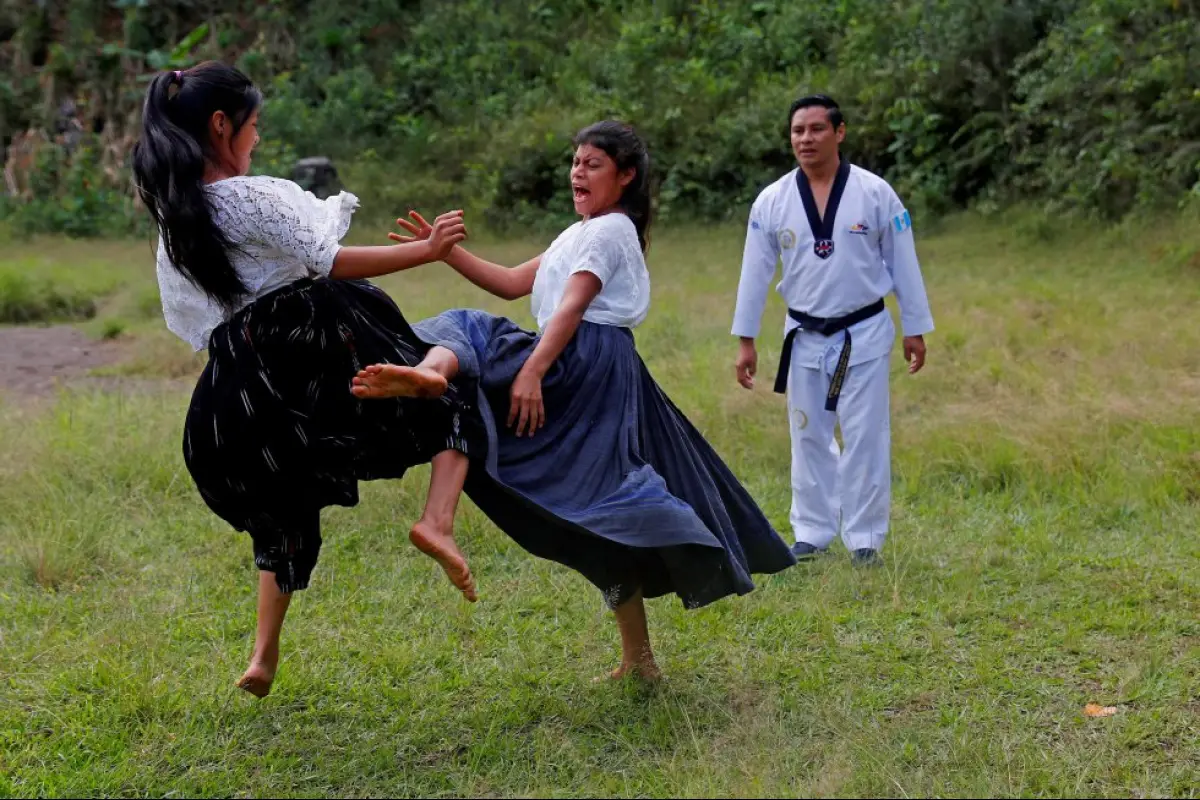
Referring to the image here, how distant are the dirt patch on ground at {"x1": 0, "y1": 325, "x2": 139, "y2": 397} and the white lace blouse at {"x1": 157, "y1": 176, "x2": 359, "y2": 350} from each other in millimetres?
5326

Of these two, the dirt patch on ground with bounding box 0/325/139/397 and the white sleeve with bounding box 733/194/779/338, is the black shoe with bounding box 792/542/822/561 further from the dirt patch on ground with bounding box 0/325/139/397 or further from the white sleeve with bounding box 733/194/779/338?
the dirt patch on ground with bounding box 0/325/139/397

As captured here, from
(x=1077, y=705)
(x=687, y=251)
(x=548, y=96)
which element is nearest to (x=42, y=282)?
(x=687, y=251)

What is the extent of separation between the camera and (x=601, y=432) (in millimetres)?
3615

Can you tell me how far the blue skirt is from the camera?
3.45 meters

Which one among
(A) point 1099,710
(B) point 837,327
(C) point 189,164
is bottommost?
(A) point 1099,710

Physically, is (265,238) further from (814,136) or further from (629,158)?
(814,136)

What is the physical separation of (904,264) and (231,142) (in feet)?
9.38

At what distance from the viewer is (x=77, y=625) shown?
4480 mm

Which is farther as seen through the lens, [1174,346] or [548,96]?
[548,96]

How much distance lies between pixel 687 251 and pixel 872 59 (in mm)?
3051

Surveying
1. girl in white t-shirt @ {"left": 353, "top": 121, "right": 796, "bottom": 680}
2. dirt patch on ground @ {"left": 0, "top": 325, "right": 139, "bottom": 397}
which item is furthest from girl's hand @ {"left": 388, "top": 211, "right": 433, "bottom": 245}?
dirt patch on ground @ {"left": 0, "top": 325, "right": 139, "bottom": 397}

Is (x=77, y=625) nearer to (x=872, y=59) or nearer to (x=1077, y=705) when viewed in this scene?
(x=1077, y=705)

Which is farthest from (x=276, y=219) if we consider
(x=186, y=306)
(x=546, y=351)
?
(x=546, y=351)

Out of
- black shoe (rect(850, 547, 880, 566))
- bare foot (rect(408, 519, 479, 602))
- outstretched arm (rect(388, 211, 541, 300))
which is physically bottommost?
black shoe (rect(850, 547, 880, 566))
